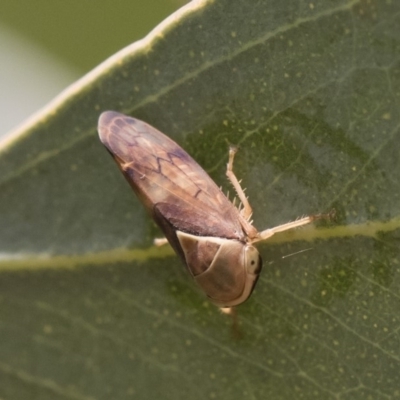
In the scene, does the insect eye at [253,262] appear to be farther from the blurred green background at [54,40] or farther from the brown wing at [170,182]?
the blurred green background at [54,40]

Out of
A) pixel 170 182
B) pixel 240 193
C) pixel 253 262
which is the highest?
pixel 170 182

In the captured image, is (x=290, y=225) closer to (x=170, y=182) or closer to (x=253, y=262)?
(x=253, y=262)

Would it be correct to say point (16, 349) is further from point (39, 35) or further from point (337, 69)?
point (337, 69)

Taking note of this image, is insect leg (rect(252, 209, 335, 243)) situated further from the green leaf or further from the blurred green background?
the blurred green background

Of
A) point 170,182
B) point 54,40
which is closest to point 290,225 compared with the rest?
point 170,182

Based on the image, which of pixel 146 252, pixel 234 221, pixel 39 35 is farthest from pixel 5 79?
pixel 234 221
